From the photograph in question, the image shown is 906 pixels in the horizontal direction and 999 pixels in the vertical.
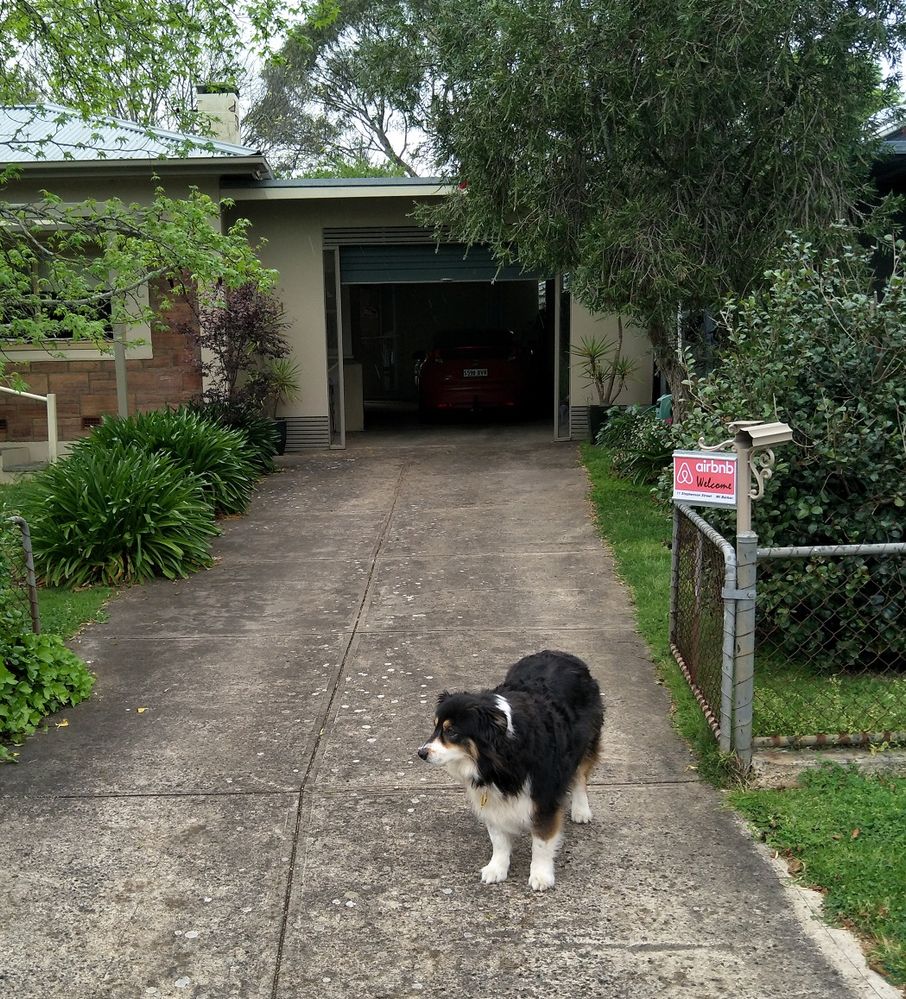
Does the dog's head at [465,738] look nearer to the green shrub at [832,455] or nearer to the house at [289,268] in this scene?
the green shrub at [832,455]

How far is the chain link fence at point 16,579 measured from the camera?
226 inches

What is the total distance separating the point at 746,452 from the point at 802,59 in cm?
561

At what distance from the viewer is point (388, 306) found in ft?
74.6

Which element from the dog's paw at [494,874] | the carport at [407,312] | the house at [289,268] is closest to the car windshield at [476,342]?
the carport at [407,312]

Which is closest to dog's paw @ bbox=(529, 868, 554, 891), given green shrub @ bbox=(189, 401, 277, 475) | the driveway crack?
the driveway crack

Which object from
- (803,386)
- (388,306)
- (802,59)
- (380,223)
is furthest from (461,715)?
(388,306)

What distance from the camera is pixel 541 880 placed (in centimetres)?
376

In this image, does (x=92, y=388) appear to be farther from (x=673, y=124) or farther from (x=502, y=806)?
(x=502, y=806)

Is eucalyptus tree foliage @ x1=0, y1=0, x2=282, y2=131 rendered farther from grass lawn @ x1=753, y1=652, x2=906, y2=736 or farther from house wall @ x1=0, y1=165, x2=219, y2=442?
grass lawn @ x1=753, y1=652, x2=906, y2=736

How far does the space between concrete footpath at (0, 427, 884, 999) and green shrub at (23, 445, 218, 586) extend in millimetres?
486

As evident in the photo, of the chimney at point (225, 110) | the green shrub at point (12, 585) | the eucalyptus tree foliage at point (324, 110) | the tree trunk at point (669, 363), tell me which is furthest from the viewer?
the eucalyptus tree foliage at point (324, 110)

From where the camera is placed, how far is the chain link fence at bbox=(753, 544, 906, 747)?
4.92 metres

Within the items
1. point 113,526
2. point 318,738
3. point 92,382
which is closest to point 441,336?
point 92,382

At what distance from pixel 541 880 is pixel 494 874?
0.59ft
